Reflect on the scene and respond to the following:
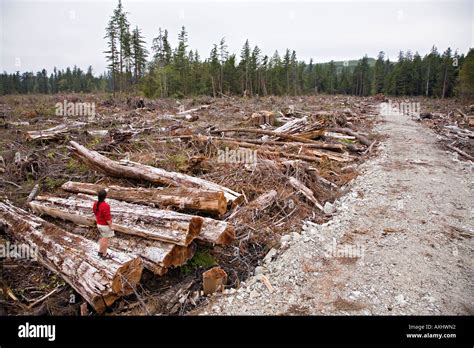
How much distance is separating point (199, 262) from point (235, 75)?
46.7m

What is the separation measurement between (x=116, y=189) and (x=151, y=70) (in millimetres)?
41831

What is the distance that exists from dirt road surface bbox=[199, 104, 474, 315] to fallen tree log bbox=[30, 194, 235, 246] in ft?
2.65

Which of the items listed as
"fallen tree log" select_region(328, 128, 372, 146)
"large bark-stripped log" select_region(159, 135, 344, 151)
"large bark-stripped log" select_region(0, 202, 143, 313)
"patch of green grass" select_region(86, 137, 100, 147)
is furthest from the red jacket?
"fallen tree log" select_region(328, 128, 372, 146)

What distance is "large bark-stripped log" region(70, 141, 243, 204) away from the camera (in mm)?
5648

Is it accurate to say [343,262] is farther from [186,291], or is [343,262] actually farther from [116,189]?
[116,189]

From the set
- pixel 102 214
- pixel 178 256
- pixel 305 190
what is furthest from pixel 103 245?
pixel 305 190

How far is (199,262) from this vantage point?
4109 millimetres

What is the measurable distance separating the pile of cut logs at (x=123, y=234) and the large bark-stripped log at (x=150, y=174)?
0.29ft

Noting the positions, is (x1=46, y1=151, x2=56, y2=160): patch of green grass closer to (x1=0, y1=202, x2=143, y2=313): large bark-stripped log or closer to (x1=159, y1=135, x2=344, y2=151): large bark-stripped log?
(x1=159, y1=135, x2=344, y2=151): large bark-stripped log

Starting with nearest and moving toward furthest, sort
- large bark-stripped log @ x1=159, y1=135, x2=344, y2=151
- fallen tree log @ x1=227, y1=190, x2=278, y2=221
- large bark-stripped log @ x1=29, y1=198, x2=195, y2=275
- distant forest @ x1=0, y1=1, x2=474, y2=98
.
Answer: large bark-stripped log @ x1=29, y1=198, x2=195, y2=275, fallen tree log @ x1=227, y1=190, x2=278, y2=221, large bark-stripped log @ x1=159, y1=135, x2=344, y2=151, distant forest @ x1=0, y1=1, x2=474, y2=98

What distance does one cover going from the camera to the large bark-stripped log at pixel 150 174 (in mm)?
5648

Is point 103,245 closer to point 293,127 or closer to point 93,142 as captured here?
point 93,142

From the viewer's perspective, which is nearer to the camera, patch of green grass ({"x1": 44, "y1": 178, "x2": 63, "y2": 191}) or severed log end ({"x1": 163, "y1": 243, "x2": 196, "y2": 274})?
severed log end ({"x1": 163, "y1": 243, "x2": 196, "y2": 274})
